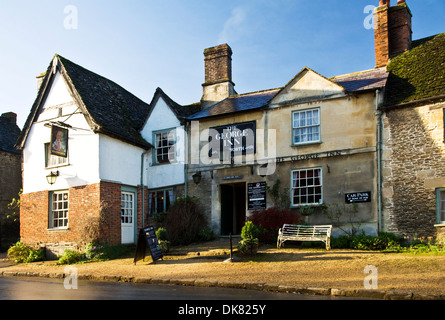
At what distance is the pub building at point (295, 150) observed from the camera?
16.2 m

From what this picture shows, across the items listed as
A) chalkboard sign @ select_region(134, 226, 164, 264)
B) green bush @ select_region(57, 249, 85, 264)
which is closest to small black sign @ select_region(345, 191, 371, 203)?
chalkboard sign @ select_region(134, 226, 164, 264)

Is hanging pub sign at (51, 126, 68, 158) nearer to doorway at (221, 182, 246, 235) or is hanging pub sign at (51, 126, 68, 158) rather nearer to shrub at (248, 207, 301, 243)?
doorway at (221, 182, 246, 235)

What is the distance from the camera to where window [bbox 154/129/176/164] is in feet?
66.6

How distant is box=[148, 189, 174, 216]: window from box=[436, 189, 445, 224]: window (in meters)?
10.9

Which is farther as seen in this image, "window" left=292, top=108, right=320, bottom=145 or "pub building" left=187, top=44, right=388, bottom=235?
"window" left=292, top=108, right=320, bottom=145

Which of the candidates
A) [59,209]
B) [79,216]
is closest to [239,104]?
[79,216]

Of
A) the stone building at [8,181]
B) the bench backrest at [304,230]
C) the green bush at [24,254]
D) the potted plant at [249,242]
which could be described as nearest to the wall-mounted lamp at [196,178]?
the bench backrest at [304,230]

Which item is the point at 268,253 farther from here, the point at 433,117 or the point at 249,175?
the point at 433,117

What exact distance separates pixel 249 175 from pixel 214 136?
253cm

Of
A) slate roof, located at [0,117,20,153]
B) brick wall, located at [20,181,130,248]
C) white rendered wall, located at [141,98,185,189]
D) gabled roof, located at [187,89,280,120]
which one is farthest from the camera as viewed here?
slate roof, located at [0,117,20,153]

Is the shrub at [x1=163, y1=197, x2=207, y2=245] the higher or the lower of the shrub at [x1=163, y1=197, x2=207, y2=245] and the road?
the higher

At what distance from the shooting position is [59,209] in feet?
61.2

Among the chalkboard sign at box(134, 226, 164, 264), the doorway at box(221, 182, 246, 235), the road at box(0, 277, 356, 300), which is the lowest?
the road at box(0, 277, 356, 300)

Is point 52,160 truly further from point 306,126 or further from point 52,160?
point 306,126
